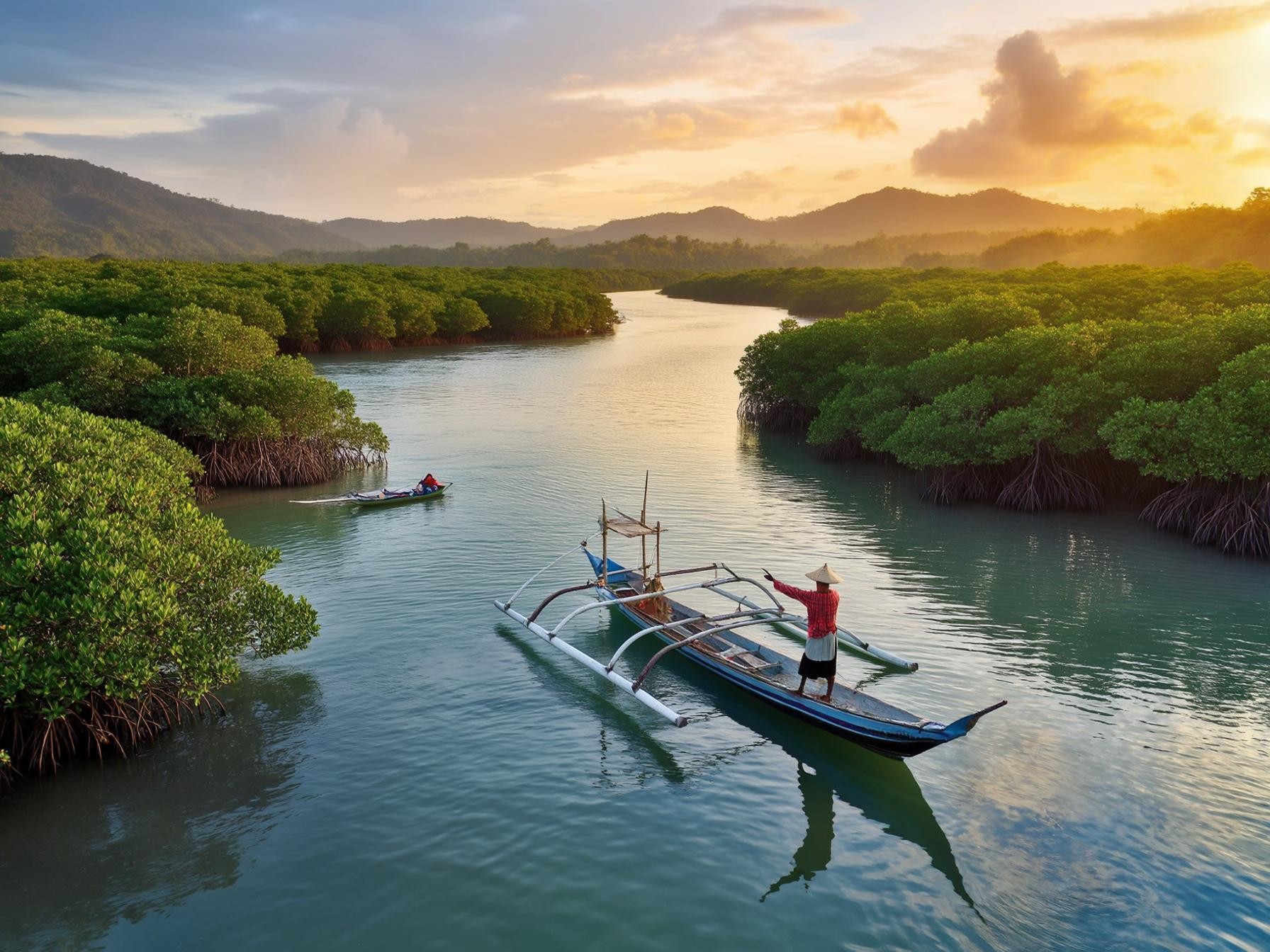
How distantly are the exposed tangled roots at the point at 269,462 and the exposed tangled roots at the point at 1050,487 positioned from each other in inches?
905

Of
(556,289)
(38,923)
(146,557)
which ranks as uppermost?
(556,289)

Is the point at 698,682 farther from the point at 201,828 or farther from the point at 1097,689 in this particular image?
the point at 201,828

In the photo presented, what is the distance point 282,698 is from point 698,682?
706 centimetres

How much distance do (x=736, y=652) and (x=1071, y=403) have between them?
1690 centimetres

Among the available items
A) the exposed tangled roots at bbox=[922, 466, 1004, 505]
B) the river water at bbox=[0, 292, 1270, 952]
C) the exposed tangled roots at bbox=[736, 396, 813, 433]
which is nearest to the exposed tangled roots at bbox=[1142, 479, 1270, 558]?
the river water at bbox=[0, 292, 1270, 952]

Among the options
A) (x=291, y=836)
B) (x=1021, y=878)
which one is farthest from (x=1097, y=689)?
(x=291, y=836)

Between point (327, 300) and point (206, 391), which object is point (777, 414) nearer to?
point (206, 391)

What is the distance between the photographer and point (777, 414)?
42.6m

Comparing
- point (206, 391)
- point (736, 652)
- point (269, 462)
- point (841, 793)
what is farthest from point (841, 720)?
point (206, 391)

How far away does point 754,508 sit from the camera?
27.5 meters

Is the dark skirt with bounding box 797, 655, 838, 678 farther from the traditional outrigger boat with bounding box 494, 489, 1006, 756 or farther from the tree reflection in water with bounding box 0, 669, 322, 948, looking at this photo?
the tree reflection in water with bounding box 0, 669, 322, 948

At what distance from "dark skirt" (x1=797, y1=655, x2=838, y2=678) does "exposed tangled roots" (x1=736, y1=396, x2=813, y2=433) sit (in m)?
28.2

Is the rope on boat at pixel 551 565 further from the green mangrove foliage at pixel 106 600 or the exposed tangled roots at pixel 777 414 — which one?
the exposed tangled roots at pixel 777 414

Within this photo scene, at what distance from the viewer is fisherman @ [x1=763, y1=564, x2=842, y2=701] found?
1293 cm
